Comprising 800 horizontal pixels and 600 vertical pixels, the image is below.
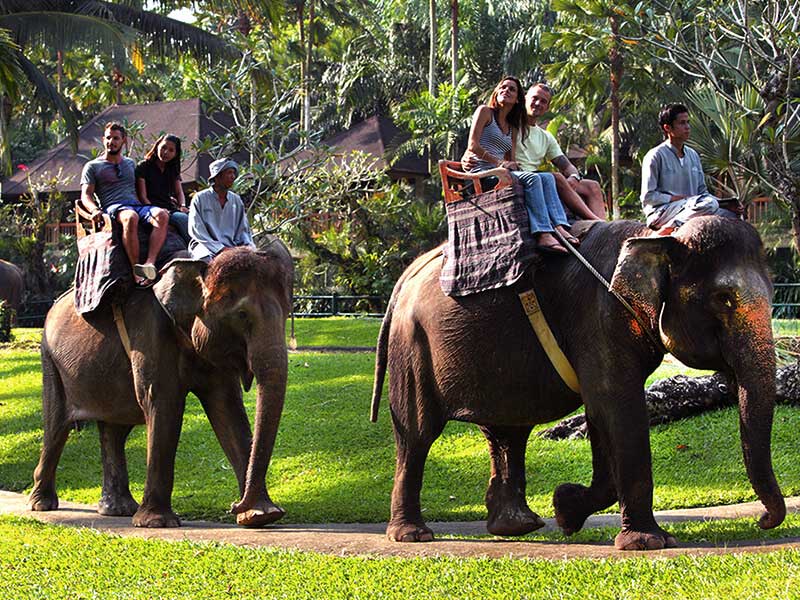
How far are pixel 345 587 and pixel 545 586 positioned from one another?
1.01 meters

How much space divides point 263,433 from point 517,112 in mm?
2710

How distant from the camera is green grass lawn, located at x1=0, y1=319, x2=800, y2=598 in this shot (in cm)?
586

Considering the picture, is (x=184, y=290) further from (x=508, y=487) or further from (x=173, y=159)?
(x=508, y=487)

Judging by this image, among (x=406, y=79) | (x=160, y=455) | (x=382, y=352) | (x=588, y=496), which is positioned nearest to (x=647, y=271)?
(x=588, y=496)

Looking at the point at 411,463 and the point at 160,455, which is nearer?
the point at 411,463

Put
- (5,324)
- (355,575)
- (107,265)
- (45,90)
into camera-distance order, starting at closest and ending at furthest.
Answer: (355,575) < (107,265) < (45,90) < (5,324)

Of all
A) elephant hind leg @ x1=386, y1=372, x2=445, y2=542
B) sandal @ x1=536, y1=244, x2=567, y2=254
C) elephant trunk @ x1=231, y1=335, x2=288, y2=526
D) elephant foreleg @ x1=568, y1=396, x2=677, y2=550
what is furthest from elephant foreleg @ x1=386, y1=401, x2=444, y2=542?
elephant foreleg @ x1=568, y1=396, x2=677, y2=550

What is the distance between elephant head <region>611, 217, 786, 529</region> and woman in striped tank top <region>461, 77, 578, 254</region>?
789 mm

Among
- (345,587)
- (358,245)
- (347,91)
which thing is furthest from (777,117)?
(347,91)

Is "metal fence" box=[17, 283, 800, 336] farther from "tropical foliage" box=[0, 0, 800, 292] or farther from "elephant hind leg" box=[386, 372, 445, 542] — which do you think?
"elephant hind leg" box=[386, 372, 445, 542]

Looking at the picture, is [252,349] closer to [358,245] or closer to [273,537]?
[273,537]

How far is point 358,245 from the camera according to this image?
28172 millimetres

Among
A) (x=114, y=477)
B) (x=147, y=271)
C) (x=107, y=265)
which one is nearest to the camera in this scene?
(x=147, y=271)

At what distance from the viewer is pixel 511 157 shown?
796 centimetres
